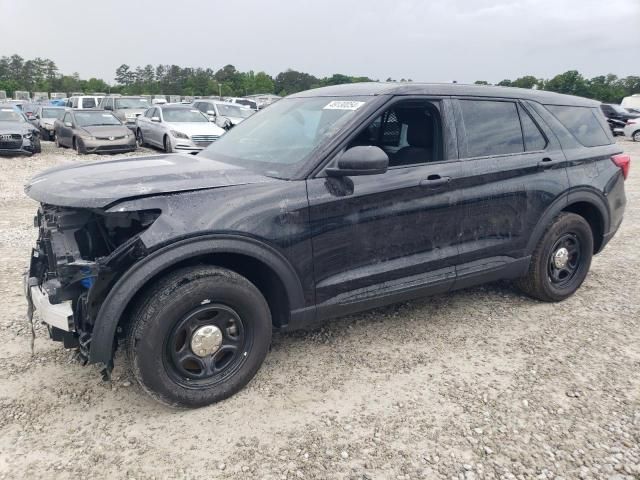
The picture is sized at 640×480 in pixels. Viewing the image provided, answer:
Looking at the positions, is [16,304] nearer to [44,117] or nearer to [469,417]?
[469,417]

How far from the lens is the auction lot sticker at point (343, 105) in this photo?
3.40m

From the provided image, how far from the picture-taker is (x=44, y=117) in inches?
760

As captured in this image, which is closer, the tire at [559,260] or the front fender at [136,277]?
the front fender at [136,277]

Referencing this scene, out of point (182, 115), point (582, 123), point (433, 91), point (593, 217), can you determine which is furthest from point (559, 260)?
point (182, 115)

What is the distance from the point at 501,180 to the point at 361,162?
140cm

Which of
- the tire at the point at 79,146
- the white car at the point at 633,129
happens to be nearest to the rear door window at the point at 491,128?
the tire at the point at 79,146

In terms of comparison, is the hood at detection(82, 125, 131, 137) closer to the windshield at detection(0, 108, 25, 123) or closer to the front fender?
the windshield at detection(0, 108, 25, 123)

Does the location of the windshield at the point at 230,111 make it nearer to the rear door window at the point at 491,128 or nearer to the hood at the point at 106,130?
the hood at the point at 106,130

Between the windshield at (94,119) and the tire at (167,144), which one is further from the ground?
the windshield at (94,119)

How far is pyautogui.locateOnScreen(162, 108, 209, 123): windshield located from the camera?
601 inches

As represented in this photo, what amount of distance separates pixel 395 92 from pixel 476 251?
1.33 m

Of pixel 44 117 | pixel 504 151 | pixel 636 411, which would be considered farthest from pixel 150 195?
pixel 44 117

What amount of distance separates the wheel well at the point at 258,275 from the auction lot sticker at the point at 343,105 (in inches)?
49.3

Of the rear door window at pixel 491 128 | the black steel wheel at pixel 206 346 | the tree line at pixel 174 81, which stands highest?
the tree line at pixel 174 81
